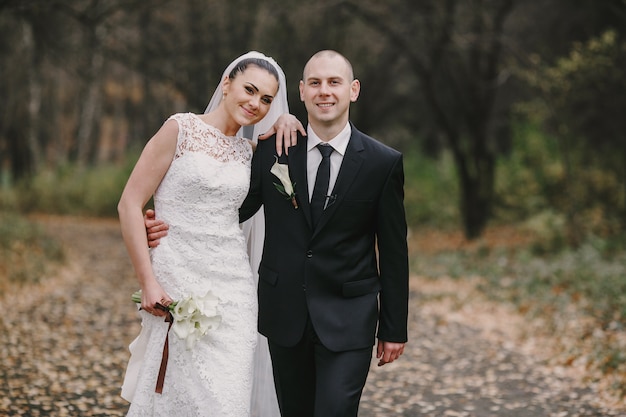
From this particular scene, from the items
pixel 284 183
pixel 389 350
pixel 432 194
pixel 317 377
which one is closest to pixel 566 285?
pixel 389 350

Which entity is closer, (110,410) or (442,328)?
(110,410)

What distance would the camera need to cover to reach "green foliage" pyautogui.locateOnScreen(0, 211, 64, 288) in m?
10.7

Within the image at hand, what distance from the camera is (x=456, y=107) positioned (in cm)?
2042

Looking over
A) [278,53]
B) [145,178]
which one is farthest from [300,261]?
[278,53]

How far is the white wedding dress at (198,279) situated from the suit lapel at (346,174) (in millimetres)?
452

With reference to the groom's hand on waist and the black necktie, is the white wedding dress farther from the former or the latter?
the groom's hand on waist

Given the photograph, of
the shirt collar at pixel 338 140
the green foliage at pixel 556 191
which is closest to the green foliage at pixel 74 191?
the green foliage at pixel 556 191

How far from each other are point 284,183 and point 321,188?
17cm

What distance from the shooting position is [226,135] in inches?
149

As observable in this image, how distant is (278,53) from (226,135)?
1500 cm

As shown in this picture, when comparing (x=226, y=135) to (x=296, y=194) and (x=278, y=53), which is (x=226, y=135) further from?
(x=278, y=53)

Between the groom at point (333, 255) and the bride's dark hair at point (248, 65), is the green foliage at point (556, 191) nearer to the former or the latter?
the groom at point (333, 255)

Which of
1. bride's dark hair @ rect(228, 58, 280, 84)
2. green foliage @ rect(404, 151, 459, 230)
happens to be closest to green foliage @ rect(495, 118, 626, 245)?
green foliage @ rect(404, 151, 459, 230)

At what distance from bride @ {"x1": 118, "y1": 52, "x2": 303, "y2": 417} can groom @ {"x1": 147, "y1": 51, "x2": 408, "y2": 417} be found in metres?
0.16
